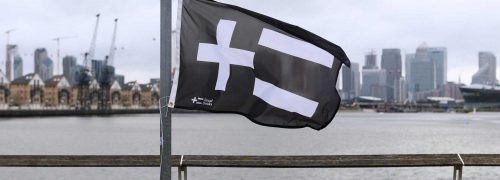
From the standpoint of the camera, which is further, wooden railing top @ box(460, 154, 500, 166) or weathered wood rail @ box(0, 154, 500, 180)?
wooden railing top @ box(460, 154, 500, 166)

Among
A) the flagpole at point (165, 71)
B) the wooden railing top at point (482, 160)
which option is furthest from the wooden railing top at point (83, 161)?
the wooden railing top at point (482, 160)

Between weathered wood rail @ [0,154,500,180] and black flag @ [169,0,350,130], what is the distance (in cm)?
584

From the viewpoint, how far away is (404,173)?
43875 mm

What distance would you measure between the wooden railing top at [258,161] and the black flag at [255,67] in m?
5.83

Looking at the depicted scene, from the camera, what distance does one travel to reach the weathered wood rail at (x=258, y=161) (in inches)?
627

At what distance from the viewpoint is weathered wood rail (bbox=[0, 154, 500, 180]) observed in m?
15.9

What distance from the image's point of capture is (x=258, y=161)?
16125 mm

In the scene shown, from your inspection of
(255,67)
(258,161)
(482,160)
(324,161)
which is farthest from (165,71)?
(482,160)

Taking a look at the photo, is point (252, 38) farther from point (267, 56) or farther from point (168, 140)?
point (168, 140)

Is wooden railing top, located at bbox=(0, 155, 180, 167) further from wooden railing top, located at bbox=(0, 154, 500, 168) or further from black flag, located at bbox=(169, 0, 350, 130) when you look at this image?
black flag, located at bbox=(169, 0, 350, 130)

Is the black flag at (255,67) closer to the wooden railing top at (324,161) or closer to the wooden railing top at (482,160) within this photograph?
the wooden railing top at (324,161)

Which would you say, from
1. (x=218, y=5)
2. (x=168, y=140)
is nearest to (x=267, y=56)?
(x=218, y=5)

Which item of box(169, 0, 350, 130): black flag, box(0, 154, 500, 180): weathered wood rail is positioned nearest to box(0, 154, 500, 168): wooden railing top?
box(0, 154, 500, 180): weathered wood rail

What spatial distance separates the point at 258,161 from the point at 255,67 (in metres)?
6.32
